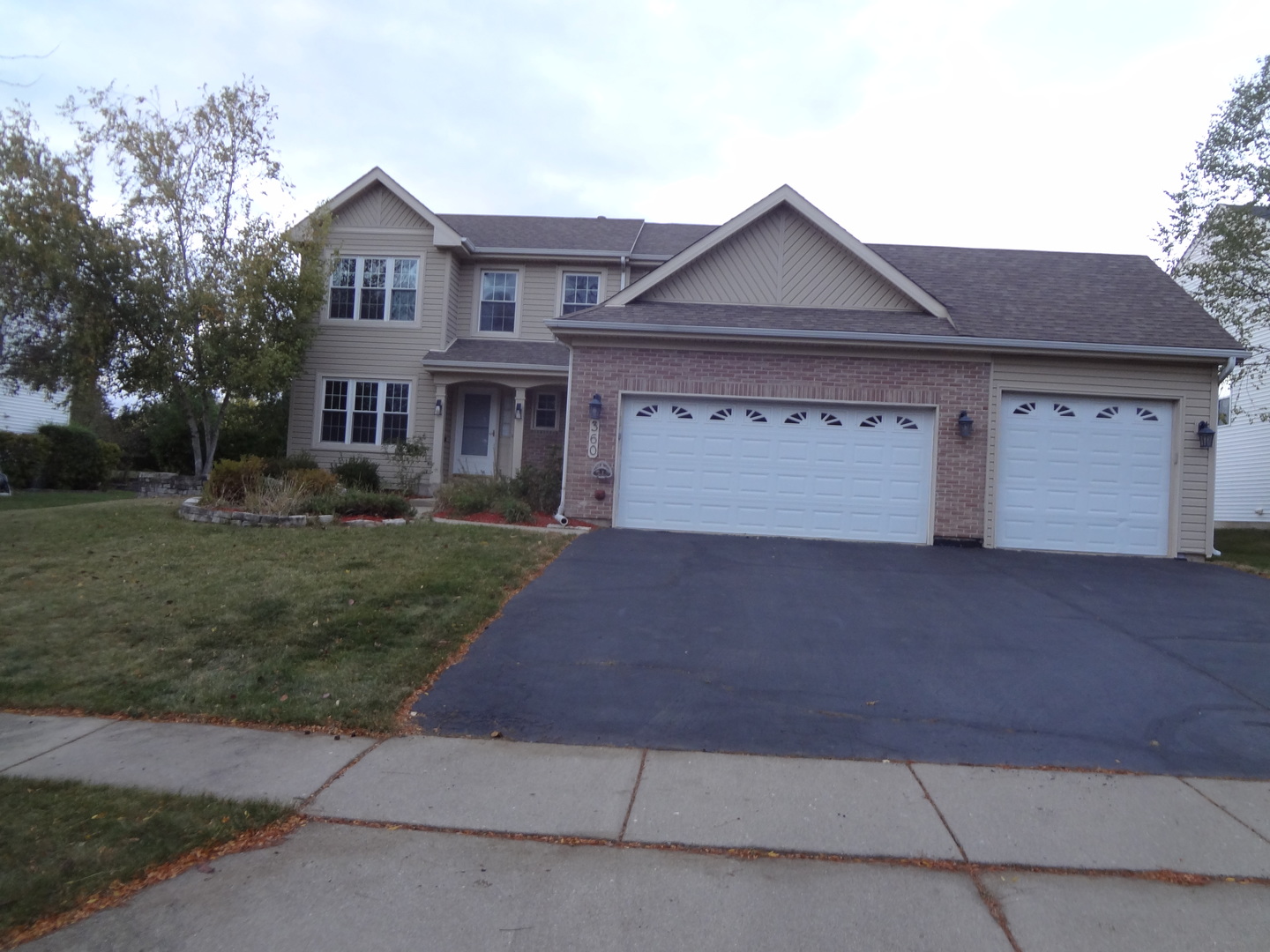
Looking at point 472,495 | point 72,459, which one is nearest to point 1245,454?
point 472,495

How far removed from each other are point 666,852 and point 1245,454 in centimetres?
2515

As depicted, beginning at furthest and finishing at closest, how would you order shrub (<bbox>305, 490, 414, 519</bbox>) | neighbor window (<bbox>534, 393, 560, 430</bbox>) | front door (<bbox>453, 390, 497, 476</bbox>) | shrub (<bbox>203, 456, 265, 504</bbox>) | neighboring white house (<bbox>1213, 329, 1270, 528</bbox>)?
neighboring white house (<bbox>1213, 329, 1270, 528</bbox>) → front door (<bbox>453, 390, 497, 476</bbox>) → neighbor window (<bbox>534, 393, 560, 430</bbox>) → shrub (<bbox>203, 456, 265, 504</bbox>) → shrub (<bbox>305, 490, 414, 519</bbox>)

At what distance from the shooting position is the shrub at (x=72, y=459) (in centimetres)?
2136

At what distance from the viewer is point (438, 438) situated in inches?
765

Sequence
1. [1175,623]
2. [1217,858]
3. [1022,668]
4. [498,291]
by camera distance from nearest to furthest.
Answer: [1217,858]
[1022,668]
[1175,623]
[498,291]

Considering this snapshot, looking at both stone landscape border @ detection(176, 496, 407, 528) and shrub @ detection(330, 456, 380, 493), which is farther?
shrub @ detection(330, 456, 380, 493)

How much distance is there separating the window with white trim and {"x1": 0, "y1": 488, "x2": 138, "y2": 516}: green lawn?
4.22m

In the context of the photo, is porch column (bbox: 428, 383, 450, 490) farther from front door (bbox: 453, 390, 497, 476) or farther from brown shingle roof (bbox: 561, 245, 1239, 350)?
brown shingle roof (bbox: 561, 245, 1239, 350)

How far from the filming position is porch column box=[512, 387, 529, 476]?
754 inches

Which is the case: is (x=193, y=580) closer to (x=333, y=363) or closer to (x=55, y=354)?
(x=333, y=363)

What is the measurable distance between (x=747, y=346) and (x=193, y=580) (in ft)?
26.6

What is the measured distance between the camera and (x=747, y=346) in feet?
44.7

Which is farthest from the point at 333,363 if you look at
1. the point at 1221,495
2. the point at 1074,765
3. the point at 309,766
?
the point at 1221,495

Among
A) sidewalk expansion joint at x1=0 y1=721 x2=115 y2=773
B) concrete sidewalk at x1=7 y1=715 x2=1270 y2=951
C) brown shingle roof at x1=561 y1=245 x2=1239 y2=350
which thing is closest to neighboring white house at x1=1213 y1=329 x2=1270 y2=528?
brown shingle roof at x1=561 y1=245 x2=1239 y2=350
